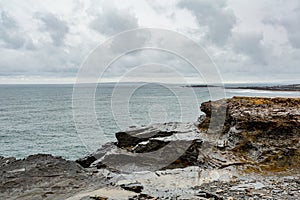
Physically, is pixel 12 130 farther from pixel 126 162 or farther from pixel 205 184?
pixel 205 184

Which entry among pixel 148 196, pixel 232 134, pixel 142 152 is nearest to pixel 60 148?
pixel 142 152

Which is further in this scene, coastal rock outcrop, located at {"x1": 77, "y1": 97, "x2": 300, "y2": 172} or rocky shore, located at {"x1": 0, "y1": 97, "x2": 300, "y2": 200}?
coastal rock outcrop, located at {"x1": 77, "y1": 97, "x2": 300, "y2": 172}

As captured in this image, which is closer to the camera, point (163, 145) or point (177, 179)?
point (177, 179)

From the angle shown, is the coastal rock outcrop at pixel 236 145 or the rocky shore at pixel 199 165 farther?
the coastal rock outcrop at pixel 236 145

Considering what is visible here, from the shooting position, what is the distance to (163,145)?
15477mm

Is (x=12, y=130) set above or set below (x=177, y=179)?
below

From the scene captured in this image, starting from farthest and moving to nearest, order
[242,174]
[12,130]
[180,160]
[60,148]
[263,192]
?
[12,130] → [60,148] → [180,160] → [242,174] → [263,192]

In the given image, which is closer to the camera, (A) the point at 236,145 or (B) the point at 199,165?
(B) the point at 199,165

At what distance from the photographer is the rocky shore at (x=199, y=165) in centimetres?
1048

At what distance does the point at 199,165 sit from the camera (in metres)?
13.7

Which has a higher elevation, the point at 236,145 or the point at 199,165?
the point at 236,145

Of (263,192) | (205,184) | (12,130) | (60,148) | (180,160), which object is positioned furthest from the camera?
(12,130)

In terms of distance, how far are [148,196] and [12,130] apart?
167 feet

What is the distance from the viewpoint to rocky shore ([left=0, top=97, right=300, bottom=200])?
34.4ft
